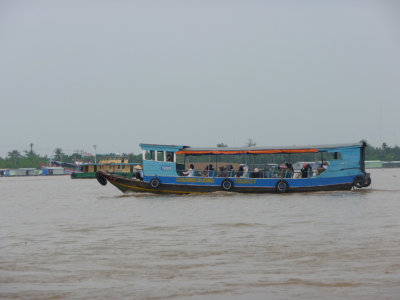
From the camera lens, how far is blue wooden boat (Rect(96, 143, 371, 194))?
1125 inches

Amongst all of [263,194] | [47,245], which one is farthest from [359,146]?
[47,245]

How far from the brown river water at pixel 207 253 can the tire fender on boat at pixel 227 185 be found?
5.77 metres

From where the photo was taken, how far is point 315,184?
1120 inches

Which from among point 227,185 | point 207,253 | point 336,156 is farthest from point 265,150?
point 207,253

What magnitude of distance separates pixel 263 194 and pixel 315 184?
2.53 metres

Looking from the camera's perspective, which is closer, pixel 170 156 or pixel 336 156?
pixel 336 156

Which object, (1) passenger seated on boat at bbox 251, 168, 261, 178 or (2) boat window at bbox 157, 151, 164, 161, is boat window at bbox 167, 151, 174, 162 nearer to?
(2) boat window at bbox 157, 151, 164, 161

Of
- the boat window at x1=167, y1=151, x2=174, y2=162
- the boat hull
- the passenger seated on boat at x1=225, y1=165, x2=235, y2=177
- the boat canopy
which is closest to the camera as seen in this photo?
A: the boat hull

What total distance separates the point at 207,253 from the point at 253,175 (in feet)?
57.0

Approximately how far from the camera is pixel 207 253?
12.4 m

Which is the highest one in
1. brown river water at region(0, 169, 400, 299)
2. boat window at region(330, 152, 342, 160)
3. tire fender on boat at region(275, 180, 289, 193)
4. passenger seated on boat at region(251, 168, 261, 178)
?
boat window at region(330, 152, 342, 160)

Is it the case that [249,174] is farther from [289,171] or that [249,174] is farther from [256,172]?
[289,171]

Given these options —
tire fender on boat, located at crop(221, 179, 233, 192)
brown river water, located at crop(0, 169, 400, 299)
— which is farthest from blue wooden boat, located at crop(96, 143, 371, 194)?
brown river water, located at crop(0, 169, 400, 299)

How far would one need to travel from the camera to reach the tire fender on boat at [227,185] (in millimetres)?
28750
